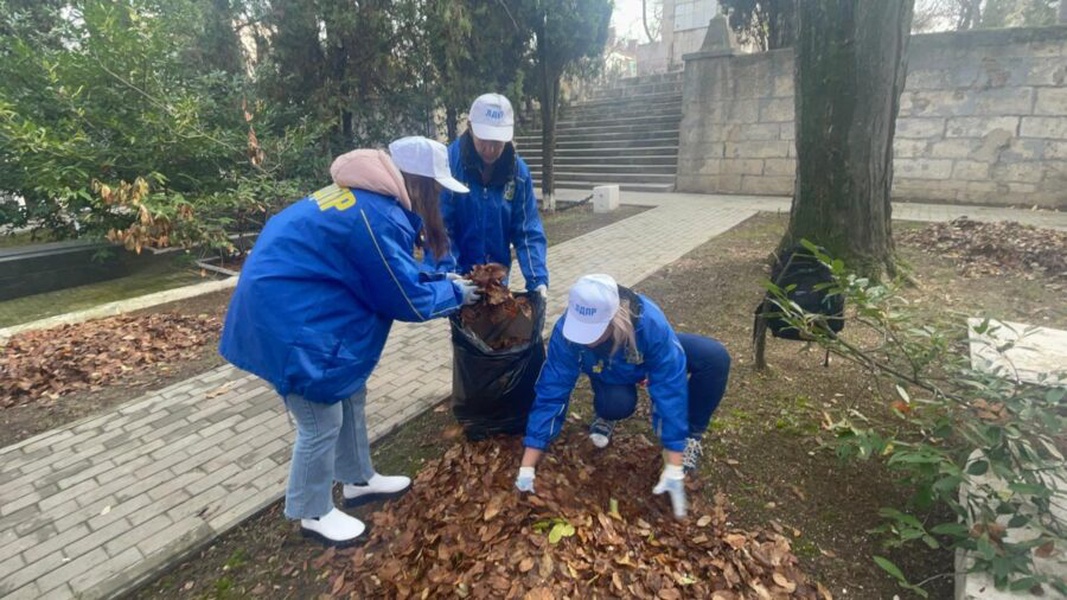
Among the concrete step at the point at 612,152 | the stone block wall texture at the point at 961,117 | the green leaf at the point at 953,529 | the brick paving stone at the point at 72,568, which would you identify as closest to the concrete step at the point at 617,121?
the concrete step at the point at 612,152

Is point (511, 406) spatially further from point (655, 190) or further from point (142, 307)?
point (655, 190)

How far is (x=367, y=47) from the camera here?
28.1 ft

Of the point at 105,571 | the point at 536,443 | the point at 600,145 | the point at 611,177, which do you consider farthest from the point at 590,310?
the point at 600,145

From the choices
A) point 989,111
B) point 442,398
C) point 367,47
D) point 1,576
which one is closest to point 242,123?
point 367,47

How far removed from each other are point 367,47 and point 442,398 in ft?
23.1

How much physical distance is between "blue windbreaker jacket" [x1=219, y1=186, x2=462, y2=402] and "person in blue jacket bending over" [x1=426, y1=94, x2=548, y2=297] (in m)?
0.72

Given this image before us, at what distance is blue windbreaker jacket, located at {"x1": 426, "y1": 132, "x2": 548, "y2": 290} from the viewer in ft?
9.80

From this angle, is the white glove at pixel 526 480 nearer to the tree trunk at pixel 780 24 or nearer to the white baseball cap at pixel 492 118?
the white baseball cap at pixel 492 118

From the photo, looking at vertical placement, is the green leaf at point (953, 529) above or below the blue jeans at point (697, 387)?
below

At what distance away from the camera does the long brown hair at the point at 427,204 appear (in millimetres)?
2207

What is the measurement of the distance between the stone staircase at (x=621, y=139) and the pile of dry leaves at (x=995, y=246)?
6499 millimetres

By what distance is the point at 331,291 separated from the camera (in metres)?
1.97

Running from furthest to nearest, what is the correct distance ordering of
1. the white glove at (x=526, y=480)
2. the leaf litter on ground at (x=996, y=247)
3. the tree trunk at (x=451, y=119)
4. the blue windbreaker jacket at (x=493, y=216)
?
the tree trunk at (x=451, y=119) → the leaf litter on ground at (x=996, y=247) → the blue windbreaker jacket at (x=493, y=216) → the white glove at (x=526, y=480)

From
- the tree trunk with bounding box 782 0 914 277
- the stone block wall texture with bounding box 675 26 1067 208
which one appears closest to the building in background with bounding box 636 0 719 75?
the stone block wall texture with bounding box 675 26 1067 208
